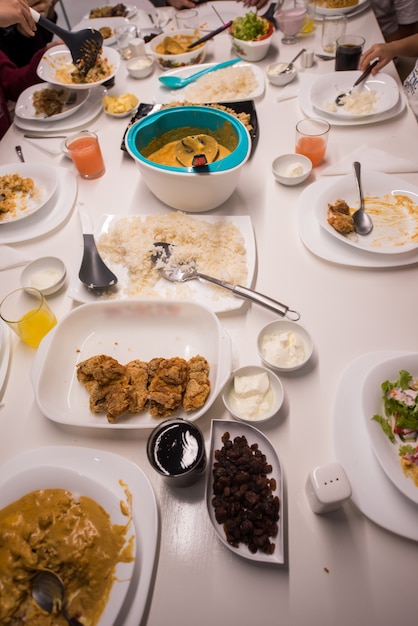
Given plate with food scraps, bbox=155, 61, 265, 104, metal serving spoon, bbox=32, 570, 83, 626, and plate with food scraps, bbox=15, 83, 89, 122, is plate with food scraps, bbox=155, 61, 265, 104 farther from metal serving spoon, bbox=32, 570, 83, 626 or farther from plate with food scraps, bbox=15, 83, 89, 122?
metal serving spoon, bbox=32, 570, 83, 626

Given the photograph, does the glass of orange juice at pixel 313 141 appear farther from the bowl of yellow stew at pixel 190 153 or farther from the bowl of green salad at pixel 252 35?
the bowl of green salad at pixel 252 35

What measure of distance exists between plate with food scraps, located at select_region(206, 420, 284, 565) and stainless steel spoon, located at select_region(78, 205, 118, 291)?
2.22ft

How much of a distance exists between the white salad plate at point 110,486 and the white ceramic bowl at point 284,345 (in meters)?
0.51

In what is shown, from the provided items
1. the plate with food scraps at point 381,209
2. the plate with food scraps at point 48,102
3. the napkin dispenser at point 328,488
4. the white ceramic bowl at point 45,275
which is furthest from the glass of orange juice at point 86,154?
the napkin dispenser at point 328,488

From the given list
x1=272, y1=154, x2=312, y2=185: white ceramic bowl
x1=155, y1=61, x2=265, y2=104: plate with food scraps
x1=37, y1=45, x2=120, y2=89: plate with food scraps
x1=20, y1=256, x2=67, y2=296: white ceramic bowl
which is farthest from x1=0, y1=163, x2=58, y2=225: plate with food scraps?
x1=272, y1=154, x2=312, y2=185: white ceramic bowl

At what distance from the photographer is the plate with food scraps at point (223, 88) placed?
2223 mm

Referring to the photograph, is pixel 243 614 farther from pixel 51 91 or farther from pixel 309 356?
pixel 51 91

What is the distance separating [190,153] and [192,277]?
2.19 feet

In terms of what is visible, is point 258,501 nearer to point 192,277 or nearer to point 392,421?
point 392,421

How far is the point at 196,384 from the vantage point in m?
1.11

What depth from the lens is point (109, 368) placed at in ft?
3.76

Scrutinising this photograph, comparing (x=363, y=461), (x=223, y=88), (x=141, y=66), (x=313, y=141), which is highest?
(x=141, y=66)

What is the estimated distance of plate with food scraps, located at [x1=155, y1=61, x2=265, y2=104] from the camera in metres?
2.22

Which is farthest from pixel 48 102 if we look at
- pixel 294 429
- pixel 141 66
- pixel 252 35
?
pixel 294 429
